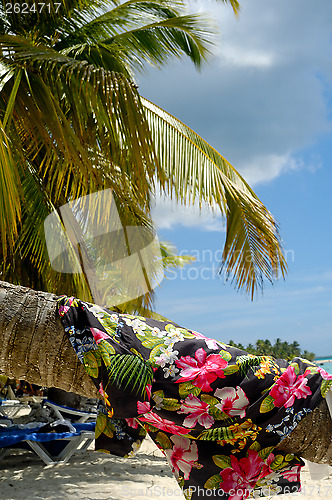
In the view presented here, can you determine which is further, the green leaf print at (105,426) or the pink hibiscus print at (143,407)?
the green leaf print at (105,426)

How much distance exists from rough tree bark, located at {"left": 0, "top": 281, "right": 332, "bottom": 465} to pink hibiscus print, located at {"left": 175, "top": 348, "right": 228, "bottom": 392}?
1.16 ft

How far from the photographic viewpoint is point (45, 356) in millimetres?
1688

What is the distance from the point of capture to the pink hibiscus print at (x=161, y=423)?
69.4 inches

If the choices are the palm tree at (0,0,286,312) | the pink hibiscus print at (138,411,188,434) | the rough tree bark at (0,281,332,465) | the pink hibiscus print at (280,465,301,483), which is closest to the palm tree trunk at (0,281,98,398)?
the rough tree bark at (0,281,332,465)

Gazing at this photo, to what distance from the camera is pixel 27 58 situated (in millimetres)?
4223

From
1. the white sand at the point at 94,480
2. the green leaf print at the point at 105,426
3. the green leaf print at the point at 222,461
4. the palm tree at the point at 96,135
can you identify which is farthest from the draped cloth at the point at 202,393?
the white sand at the point at 94,480

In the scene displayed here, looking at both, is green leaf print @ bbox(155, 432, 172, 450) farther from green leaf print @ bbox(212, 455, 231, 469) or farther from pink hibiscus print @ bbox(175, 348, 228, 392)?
pink hibiscus print @ bbox(175, 348, 228, 392)

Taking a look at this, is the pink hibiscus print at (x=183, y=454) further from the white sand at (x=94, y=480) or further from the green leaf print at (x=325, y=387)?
the white sand at (x=94, y=480)

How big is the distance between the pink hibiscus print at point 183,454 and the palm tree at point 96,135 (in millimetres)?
2203

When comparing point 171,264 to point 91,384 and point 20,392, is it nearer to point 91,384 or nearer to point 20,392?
point 20,392

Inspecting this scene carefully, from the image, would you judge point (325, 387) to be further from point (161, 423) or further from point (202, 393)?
point (161, 423)

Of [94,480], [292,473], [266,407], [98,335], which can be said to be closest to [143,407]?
[98,335]

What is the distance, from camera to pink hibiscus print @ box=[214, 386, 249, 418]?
1.73 m

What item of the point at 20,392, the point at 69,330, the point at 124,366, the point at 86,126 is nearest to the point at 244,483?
the point at 124,366
